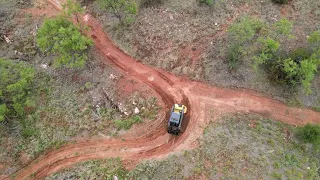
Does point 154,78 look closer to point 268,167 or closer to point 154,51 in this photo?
point 154,51

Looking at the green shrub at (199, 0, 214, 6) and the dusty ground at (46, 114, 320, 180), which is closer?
the dusty ground at (46, 114, 320, 180)

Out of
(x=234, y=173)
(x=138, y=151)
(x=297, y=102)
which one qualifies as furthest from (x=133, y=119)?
(x=297, y=102)

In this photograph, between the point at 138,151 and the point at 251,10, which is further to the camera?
the point at 251,10

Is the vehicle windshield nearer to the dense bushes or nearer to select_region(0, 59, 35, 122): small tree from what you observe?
the dense bushes

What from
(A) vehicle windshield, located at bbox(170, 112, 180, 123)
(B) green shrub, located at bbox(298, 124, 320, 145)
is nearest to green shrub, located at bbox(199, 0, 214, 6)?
(A) vehicle windshield, located at bbox(170, 112, 180, 123)

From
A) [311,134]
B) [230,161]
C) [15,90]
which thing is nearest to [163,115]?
[230,161]

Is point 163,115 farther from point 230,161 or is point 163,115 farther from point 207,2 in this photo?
point 207,2

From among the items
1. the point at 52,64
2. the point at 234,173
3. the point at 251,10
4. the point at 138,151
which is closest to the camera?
the point at 234,173
